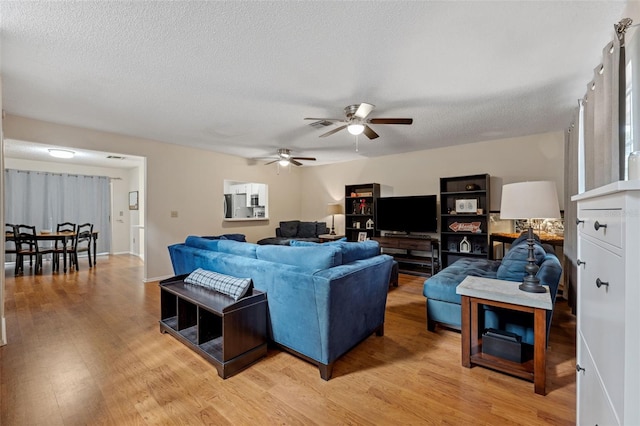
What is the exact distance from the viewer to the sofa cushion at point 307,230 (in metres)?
6.98

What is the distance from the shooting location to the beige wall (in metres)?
4.42

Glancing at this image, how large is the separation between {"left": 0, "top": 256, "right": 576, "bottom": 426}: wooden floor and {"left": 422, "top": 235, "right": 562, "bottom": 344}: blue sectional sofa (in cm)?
19

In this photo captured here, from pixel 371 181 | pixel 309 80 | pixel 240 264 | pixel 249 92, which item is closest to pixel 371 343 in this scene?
pixel 240 264

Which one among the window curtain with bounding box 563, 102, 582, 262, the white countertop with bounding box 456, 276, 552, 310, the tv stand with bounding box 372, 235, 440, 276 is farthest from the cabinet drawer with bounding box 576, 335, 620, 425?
the tv stand with bounding box 372, 235, 440, 276

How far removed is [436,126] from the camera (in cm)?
404

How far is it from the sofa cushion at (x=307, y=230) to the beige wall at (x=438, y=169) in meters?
0.44

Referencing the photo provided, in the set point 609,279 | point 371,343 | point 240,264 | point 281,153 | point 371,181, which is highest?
point 281,153

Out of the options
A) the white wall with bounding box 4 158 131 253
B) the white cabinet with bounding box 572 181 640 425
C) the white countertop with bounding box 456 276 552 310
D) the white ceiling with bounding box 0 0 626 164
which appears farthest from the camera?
the white wall with bounding box 4 158 131 253

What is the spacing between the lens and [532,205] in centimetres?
203

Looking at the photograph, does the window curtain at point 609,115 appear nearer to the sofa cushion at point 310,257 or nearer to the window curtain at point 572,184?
the window curtain at point 572,184

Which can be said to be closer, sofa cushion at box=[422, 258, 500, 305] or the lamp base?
the lamp base

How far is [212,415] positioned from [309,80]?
8.91 ft

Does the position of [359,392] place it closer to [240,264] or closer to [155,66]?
[240,264]

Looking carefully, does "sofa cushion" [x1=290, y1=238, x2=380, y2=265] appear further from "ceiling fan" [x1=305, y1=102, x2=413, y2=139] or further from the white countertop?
"ceiling fan" [x1=305, y1=102, x2=413, y2=139]
